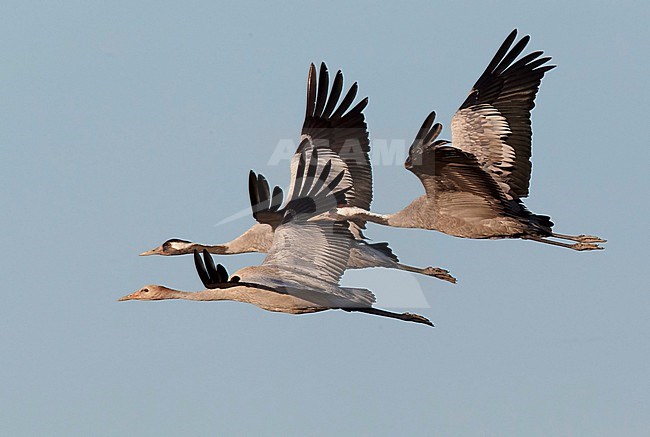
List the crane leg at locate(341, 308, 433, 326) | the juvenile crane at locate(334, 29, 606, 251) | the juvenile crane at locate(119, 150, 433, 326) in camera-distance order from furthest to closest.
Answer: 1. the juvenile crane at locate(334, 29, 606, 251)
2. the crane leg at locate(341, 308, 433, 326)
3. the juvenile crane at locate(119, 150, 433, 326)

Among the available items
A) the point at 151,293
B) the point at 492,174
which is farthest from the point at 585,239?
the point at 151,293

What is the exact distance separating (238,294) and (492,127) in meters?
4.11

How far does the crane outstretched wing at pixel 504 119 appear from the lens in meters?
16.4

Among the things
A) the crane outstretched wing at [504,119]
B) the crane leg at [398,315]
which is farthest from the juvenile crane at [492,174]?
the crane leg at [398,315]

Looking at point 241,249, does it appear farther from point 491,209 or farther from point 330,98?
point 491,209

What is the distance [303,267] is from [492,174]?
338cm

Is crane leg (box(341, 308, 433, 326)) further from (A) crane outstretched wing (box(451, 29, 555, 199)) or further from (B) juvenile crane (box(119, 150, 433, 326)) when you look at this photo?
(A) crane outstretched wing (box(451, 29, 555, 199))

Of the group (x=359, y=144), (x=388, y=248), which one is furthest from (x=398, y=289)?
(x=359, y=144)

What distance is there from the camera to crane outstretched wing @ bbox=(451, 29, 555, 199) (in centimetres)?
1642

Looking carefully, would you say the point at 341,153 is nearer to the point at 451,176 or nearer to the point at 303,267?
the point at 451,176

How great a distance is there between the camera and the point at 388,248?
1725 cm

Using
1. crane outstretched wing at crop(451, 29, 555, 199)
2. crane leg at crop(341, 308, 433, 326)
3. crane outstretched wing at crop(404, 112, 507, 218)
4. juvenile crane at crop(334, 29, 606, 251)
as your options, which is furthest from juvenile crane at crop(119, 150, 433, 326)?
crane outstretched wing at crop(451, 29, 555, 199)

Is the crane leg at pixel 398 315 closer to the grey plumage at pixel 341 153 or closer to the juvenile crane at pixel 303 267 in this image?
the juvenile crane at pixel 303 267

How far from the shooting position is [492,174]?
16422mm
